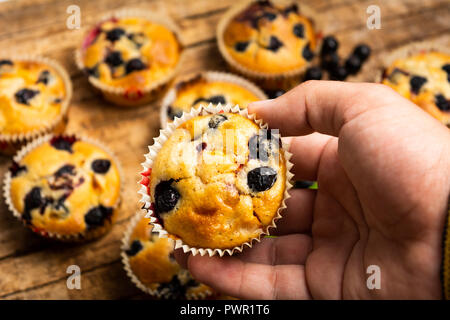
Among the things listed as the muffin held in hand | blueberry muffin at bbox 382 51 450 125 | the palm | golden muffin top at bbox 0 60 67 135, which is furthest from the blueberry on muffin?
blueberry muffin at bbox 382 51 450 125

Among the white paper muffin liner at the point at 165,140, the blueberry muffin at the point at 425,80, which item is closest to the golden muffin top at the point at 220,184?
the white paper muffin liner at the point at 165,140

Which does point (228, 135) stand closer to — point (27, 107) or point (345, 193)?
point (345, 193)

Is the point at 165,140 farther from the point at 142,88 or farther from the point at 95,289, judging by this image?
the point at 95,289

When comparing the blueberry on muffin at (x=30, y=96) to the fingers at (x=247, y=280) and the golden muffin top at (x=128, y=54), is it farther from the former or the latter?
the fingers at (x=247, y=280)

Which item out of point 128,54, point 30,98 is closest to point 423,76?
point 128,54

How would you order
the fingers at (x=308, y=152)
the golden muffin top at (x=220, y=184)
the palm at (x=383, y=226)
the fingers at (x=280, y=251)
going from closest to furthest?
the palm at (x=383, y=226) → the golden muffin top at (x=220, y=184) → the fingers at (x=280, y=251) → the fingers at (x=308, y=152)

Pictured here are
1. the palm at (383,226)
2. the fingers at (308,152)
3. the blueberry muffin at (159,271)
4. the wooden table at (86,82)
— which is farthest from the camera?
the wooden table at (86,82)
